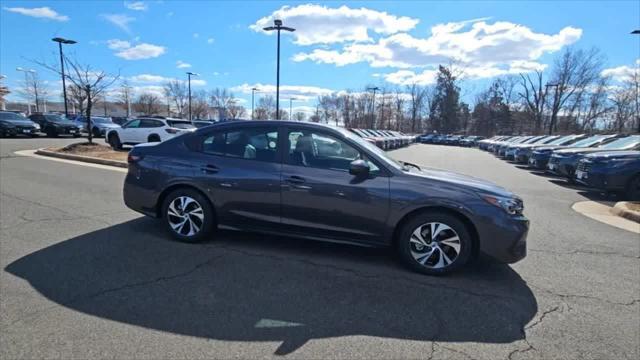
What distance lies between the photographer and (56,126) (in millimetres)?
25141

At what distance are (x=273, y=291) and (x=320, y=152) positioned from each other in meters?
Answer: 1.68

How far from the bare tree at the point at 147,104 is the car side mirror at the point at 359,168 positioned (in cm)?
8179

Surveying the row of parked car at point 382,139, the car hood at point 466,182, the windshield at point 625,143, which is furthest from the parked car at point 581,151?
the row of parked car at point 382,139

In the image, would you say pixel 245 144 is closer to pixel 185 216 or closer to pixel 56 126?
pixel 185 216

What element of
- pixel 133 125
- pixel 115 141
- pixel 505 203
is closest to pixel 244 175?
pixel 505 203

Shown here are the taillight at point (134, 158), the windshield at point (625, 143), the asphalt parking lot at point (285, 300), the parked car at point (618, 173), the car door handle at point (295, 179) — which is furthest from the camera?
the windshield at point (625, 143)

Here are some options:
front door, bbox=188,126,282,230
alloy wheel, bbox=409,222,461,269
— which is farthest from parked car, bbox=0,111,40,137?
alloy wheel, bbox=409,222,461,269

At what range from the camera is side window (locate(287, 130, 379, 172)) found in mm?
4391

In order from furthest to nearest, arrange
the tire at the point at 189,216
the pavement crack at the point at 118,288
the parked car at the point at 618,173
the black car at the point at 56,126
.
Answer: the black car at the point at 56,126 < the parked car at the point at 618,173 < the tire at the point at 189,216 < the pavement crack at the point at 118,288

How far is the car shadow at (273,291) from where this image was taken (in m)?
3.10

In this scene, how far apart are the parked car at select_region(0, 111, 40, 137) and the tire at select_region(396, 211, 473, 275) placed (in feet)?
89.9

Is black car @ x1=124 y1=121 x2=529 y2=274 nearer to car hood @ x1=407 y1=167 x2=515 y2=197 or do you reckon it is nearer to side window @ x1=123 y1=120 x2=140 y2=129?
car hood @ x1=407 y1=167 x2=515 y2=197

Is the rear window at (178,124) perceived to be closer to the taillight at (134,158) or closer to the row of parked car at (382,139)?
the row of parked car at (382,139)

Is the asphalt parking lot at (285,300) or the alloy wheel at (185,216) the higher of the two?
the alloy wheel at (185,216)
